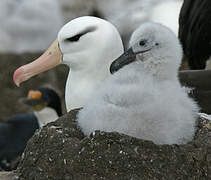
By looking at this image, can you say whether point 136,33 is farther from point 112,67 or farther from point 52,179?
point 52,179

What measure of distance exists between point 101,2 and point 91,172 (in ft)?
24.6

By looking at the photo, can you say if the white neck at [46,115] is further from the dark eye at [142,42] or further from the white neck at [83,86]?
the dark eye at [142,42]

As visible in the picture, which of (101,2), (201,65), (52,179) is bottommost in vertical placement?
(101,2)

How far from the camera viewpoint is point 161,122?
3.06 meters

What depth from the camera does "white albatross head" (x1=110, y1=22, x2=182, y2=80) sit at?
319 centimetres

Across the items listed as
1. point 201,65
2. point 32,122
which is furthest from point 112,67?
point 32,122

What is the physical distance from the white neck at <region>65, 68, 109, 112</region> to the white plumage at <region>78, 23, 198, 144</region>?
0.83 m

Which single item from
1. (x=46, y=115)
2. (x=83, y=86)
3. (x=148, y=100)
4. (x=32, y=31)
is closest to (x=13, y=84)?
(x=32, y=31)

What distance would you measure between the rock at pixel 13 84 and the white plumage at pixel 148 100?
214 inches

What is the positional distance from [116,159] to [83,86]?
122 centimetres

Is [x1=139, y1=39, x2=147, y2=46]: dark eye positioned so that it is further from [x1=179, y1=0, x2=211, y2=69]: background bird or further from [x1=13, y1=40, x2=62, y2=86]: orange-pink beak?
[x1=179, y1=0, x2=211, y2=69]: background bird

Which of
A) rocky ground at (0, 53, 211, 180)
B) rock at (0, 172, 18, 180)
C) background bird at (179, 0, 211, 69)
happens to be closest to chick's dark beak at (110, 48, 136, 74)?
rocky ground at (0, 53, 211, 180)

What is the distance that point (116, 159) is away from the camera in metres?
2.98

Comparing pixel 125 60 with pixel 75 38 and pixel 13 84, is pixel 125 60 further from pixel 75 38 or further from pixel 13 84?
pixel 13 84
